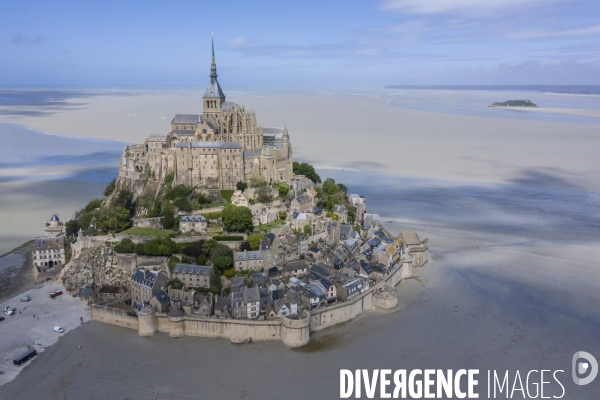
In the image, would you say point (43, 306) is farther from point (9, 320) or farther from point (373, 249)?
point (373, 249)

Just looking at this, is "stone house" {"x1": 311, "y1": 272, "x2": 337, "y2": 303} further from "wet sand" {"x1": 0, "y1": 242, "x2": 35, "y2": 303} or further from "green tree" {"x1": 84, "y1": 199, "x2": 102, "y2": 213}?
"green tree" {"x1": 84, "y1": 199, "x2": 102, "y2": 213}

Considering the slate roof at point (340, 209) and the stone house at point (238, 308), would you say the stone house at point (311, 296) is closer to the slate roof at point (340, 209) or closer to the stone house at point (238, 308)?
the stone house at point (238, 308)

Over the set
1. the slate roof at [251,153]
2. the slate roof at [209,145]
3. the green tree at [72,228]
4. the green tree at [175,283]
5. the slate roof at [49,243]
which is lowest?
the green tree at [175,283]

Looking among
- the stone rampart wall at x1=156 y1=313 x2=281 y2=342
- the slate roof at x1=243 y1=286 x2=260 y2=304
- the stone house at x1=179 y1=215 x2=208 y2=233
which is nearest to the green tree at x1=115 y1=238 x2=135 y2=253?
the stone house at x1=179 y1=215 x2=208 y2=233

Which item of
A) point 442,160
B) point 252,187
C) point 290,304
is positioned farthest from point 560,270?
point 442,160

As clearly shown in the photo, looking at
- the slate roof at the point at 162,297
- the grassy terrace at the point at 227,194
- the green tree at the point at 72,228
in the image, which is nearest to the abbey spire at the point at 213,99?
the grassy terrace at the point at 227,194

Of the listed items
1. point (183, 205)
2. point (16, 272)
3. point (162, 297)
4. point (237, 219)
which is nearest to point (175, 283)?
point (162, 297)

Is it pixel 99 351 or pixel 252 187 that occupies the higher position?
pixel 252 187
